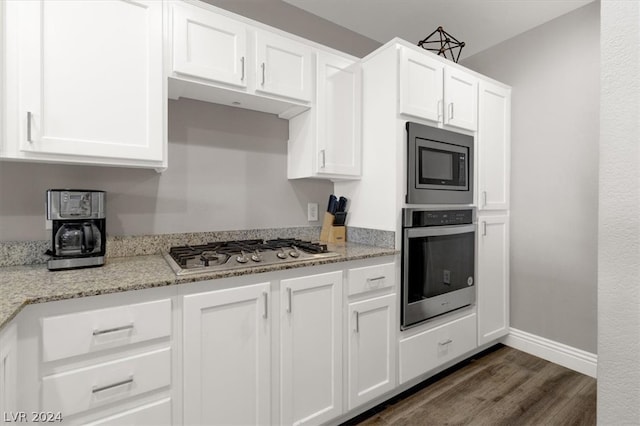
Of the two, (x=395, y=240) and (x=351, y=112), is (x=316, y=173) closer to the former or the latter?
(x=351, y=112)

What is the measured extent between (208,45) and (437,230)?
1.74m

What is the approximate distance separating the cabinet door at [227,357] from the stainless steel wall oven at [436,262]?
0.92 metres

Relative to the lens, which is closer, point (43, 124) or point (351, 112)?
point (43, 124)

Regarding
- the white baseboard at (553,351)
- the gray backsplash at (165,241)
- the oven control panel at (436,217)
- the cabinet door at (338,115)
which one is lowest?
the white baseboard at (553,351)

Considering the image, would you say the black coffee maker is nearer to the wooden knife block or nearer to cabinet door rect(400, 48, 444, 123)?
the wooden knife block

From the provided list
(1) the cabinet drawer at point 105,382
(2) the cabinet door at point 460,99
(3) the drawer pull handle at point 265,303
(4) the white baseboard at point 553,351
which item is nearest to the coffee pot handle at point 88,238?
(1) the cabinet drawer at point 105,382

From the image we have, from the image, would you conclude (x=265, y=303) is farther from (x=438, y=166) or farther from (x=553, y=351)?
(x=553, y=351)

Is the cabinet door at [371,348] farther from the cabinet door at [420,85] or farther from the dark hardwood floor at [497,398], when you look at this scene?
the cabinet door at [420,85]

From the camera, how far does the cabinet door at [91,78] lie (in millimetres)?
1210

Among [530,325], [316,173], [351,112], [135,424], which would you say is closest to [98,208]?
[135,424]

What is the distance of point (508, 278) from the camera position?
2654 mm

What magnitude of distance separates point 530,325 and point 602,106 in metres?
2.51

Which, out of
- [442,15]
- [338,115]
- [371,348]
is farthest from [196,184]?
[442,15]

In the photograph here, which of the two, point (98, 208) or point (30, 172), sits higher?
point (30, 172)
